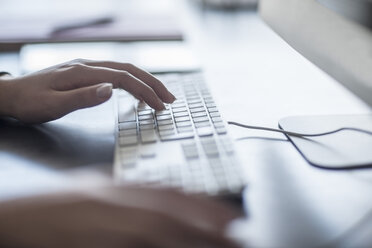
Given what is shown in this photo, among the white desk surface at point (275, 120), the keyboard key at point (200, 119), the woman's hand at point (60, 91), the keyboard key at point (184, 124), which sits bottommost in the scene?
the white desk surface at point (275, 120)

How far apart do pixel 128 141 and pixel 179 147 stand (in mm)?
74

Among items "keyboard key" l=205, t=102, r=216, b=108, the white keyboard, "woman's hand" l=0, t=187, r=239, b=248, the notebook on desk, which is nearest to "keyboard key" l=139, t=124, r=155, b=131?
the white keyboard

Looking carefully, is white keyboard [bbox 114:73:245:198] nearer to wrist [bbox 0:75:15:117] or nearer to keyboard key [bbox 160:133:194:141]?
keyboard key [bbox 160:133:194:141]

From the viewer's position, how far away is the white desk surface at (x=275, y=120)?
1.54 ft

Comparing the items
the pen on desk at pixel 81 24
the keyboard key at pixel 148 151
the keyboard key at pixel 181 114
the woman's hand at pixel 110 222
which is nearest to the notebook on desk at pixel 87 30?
the pen on desk at pixel 81 24

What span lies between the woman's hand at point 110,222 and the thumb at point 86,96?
23cm

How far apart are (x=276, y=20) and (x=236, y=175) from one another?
361mm

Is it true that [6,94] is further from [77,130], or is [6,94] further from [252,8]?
[252,8]

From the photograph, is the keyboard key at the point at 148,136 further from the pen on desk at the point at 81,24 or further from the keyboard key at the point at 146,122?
the pen on desk at the point at 81,24

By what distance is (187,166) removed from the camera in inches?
20.2

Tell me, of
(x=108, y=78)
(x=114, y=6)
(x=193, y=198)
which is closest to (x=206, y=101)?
(x=108, y=78)

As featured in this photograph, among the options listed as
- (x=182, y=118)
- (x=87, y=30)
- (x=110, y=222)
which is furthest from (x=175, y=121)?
(x=87, y=30)

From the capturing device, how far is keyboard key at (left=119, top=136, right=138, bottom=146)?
0.58m

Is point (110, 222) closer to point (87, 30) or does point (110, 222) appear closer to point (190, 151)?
point (190, 151)
